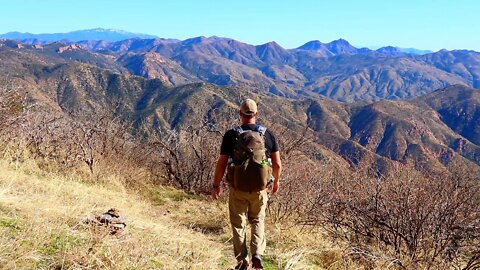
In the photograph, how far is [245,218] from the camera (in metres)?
Result: 4.56

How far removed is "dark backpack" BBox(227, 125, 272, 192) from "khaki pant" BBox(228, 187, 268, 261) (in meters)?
0.19

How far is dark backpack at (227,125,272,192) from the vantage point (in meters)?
4.20

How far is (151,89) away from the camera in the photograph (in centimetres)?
18038

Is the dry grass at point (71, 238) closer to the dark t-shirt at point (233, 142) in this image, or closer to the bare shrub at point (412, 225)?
the dark t-shirt at point (233, 142)

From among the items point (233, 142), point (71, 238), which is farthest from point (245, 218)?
point (71, 238)

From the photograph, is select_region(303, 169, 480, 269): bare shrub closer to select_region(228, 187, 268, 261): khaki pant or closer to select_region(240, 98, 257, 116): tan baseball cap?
select_region(228, 187, 268, 261): khaki pant

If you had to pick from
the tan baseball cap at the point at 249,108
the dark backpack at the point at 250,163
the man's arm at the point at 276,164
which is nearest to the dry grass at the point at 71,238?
the dark backpack at the point at 250,163

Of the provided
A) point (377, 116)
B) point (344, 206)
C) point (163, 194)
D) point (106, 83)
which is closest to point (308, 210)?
point (344, 206)

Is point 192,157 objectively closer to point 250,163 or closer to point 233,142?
point 233,142

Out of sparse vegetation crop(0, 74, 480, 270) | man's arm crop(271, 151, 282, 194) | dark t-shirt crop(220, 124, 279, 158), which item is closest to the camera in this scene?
sparse vegetation crop(0, 74, 480, 270)

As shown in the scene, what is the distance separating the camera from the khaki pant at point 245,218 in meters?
4.47

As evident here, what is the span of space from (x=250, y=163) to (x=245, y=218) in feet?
2.30

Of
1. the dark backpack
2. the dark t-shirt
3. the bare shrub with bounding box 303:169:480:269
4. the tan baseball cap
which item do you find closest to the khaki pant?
the dark backpack

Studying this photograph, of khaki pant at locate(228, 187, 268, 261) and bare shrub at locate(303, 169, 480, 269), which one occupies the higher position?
khaki pant at locate(228, 187, 268, 261)
